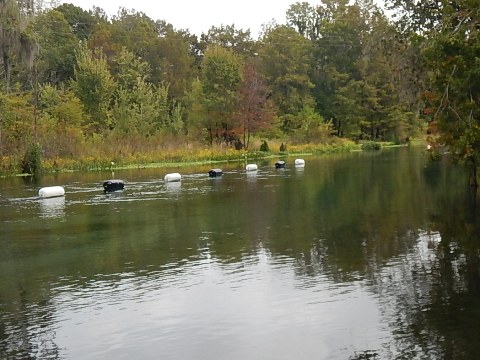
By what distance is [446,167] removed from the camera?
116 feet

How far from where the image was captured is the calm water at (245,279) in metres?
7.27

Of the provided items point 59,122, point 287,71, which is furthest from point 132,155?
point 287,71

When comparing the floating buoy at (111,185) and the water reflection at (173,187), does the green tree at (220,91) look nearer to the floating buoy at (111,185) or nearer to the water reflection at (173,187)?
the water reflection at (173,187)

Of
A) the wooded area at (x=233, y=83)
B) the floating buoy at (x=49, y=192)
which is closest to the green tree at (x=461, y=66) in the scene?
the wooded area at (x=233, y=83)

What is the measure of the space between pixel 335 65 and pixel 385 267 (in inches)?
2902

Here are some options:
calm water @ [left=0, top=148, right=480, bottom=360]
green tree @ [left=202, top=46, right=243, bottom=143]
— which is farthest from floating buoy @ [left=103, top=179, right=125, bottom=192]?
green tree @ [left=202, top=46, right=243, bottom=143]

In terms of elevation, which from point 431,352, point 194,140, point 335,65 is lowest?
point 431,352

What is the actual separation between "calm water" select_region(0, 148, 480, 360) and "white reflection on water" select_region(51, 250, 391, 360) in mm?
27

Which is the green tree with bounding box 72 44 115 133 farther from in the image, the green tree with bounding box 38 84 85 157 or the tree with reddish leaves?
the tree with reddish leaves

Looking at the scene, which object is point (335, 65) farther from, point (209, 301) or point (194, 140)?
point (209, 301)

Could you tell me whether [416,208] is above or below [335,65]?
below

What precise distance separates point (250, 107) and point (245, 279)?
1905 inches

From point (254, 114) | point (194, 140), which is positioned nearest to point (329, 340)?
point (194, 140)

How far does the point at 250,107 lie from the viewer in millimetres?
57969
